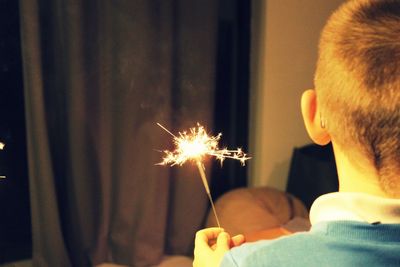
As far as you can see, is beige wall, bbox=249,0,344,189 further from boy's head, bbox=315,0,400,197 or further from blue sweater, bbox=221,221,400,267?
blue sweater, bbox=221,221,400,267

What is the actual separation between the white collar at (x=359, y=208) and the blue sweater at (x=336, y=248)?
0.04ft

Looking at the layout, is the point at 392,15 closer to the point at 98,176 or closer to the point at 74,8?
the point at 74,8

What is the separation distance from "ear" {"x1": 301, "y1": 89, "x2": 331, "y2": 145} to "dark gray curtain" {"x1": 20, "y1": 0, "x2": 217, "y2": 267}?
122cm

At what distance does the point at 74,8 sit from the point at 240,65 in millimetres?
899

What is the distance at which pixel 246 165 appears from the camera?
8.00ft

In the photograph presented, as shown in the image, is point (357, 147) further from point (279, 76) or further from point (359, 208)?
point (279, 76)

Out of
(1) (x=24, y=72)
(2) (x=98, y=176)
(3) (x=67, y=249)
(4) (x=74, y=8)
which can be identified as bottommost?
(3) (x=67, y=249)

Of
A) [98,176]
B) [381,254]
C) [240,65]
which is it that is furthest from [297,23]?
[381,254]

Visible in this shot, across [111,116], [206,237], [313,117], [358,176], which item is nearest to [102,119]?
[111,116]

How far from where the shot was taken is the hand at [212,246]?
80 cm

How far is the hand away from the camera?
2.62 ft

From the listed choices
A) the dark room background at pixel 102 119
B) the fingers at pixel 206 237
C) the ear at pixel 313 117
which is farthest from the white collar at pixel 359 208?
the dark room background at pixel 102 119

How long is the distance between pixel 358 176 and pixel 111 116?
1396 mm

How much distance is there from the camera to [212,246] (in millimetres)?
880
